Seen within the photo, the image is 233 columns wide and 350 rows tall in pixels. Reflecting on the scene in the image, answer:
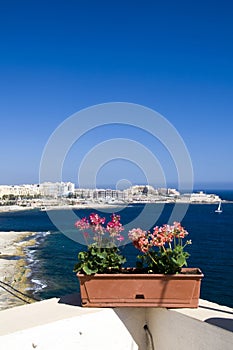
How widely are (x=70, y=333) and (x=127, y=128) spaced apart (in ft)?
6.94

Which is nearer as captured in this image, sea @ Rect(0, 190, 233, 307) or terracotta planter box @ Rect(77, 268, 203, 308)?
terracotta planter box @ Rect(77, 268, 203, 308)

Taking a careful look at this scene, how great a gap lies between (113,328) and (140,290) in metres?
0.23

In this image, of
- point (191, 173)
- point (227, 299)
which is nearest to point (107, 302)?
point (191, 173)

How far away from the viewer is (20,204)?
265 feet

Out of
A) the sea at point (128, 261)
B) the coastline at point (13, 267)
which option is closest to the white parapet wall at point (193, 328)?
the sea at point (128, 261)

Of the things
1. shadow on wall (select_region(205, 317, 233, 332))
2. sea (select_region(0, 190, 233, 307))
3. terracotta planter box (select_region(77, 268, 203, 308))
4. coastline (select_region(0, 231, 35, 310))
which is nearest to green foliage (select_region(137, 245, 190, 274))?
terracotta planter box (select_region(77, 268, 203, 308))

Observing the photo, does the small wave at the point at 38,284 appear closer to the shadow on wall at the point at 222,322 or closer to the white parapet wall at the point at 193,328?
the white parapet wall at the point at 193,328

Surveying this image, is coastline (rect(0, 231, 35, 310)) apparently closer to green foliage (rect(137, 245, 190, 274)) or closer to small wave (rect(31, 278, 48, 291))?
small wave (rect(31, 278, 48, 291))

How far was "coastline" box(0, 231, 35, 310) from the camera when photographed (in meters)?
14.0

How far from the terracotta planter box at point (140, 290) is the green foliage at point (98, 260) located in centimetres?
6

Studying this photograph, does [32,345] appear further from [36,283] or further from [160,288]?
[36,283]

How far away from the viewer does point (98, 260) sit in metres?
2.00

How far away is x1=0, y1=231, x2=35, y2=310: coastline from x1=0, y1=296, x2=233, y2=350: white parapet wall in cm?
900

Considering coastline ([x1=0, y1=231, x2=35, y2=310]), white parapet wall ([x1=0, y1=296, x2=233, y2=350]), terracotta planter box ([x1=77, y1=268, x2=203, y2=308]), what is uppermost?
terracotta planter box ([x1=77, y1=268, x2=203, y2=308])
